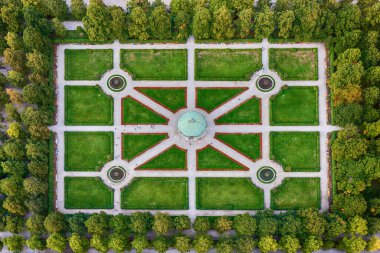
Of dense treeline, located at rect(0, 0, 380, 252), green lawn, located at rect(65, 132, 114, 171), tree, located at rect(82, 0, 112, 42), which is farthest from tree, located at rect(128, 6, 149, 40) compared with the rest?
green lawn, located at rect(65, 132, 114, 171)

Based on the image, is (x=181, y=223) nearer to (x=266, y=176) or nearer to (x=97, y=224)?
(x=97, y=224)

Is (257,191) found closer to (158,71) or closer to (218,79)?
(218,79)

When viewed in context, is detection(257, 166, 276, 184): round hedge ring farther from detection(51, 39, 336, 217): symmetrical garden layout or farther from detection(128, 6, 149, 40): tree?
detection(128, 6, 149, 40): tree

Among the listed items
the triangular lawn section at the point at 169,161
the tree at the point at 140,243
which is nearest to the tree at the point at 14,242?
the tree at the point at 140,243

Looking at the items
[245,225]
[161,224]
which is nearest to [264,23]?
[245,225]

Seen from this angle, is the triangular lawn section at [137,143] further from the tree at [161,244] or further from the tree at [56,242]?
the tree at [56,242]

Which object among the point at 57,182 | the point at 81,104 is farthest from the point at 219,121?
the point at 57,182

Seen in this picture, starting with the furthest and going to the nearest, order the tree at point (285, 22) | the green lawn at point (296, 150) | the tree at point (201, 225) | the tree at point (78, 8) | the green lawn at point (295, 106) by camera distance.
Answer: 1. the green lawn at point (295, 106)
2. the green lawn at point (296, 150)
3. the tree at point (78, 8)
4. the tree at point (285, 22)
5. the tree at point (201, 225)
